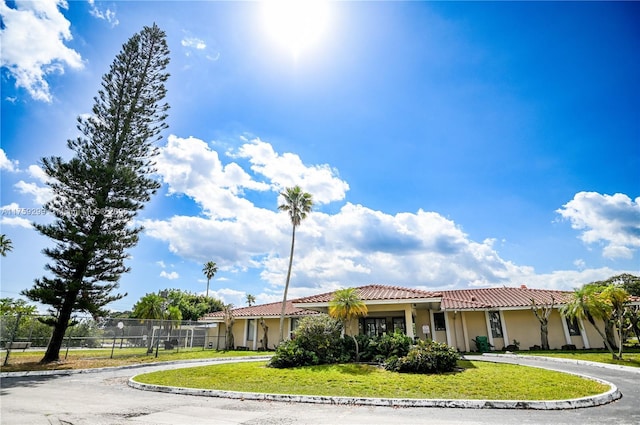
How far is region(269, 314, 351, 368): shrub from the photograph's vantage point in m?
15.8

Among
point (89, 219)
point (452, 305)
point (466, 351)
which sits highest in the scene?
point (89, 219)

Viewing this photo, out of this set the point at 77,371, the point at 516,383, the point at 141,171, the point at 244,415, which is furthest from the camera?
the point at 141,171

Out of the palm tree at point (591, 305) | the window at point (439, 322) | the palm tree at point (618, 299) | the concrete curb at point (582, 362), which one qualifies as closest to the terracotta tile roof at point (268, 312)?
the window at point (439, 322)

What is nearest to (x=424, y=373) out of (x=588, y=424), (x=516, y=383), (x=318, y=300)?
(x=516, y=383)

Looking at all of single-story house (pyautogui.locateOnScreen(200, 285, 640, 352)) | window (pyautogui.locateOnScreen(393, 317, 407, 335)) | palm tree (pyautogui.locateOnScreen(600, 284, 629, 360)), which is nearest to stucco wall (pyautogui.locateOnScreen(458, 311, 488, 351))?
single-story house (pyautogui.locateOnScreen(200, 285, 640, 352))

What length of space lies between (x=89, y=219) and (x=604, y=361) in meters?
28.2

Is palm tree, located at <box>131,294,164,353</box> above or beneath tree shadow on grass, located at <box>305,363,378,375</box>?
above

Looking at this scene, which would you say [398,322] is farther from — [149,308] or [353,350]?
[149,308]

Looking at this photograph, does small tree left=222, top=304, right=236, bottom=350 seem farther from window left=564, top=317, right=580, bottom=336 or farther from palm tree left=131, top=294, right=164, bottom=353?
window left=564, top=317, right=580, bottom=336

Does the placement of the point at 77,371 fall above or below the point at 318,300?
below

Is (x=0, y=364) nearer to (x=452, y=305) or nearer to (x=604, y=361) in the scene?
(x=452, y=305)

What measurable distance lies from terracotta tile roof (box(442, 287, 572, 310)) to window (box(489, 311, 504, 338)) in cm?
80

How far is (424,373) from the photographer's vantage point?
1309 centimetres

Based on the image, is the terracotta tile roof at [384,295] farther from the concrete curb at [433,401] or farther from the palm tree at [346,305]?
the concrete curb at [433,401]
